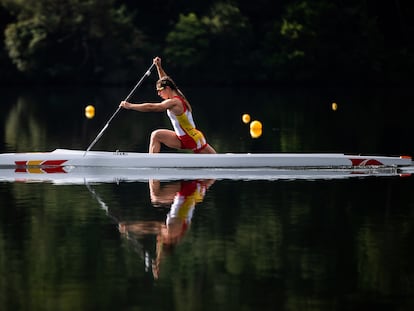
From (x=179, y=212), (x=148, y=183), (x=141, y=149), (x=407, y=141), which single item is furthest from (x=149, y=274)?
(x=407, y=141)

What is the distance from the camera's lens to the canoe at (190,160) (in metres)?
17.8

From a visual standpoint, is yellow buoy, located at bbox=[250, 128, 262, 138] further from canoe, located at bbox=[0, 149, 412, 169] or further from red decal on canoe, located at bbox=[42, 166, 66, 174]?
red decal on canoe, located at bbox=[42, 166, 66, 174]

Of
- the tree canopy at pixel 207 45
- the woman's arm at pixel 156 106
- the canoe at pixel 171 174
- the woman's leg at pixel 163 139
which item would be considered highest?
the tree canopy at pixel 207 45

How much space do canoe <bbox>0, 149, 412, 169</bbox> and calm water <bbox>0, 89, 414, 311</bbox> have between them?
99 cm

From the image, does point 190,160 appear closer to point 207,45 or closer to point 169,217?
point 169,217

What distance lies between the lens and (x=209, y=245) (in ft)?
37.1

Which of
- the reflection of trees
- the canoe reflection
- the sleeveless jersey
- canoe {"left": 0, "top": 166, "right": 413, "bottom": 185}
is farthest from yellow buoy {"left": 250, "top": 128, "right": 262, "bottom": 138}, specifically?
the reflection of trees

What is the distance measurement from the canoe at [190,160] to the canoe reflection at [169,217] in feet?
3.99

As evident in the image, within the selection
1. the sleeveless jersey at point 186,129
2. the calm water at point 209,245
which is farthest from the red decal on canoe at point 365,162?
the sleeveless jersey at point 186,129

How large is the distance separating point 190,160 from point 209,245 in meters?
6.57

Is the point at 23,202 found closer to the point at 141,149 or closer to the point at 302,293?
the point at 302,293

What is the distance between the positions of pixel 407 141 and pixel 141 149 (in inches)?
218

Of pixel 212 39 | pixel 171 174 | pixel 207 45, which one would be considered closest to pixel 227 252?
pixel 171 174

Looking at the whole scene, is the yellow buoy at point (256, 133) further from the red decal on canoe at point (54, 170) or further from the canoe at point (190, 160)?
the red decal on canoe at point (54, 170)
